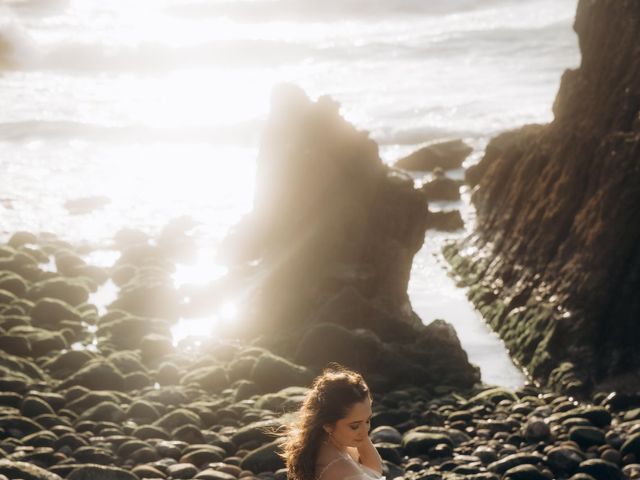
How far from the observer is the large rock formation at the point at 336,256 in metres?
24.4

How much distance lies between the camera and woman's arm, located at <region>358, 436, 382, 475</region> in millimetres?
9836

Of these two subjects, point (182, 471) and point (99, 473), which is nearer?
point (99, 473)

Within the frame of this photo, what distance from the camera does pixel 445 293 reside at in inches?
1224

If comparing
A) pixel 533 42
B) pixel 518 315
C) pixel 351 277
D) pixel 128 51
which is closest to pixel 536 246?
pixel 518 315

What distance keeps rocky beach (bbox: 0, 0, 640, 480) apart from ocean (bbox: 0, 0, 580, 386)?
1354 millimetres

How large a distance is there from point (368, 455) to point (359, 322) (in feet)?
51.5

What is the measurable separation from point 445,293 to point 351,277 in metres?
5.36

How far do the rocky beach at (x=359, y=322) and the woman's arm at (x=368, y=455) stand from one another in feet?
30.0

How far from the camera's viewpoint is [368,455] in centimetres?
990

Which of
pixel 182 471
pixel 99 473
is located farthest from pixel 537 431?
pixel 99 473

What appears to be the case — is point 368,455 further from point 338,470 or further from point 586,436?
point 586,436

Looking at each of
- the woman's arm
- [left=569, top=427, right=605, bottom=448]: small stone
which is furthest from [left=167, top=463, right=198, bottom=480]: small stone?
the woman's arm

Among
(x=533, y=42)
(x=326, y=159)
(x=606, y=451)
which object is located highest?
(x=533, y=42)

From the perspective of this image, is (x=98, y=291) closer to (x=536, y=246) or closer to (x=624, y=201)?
(x=536, y=246)
